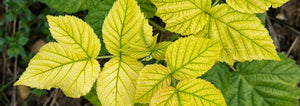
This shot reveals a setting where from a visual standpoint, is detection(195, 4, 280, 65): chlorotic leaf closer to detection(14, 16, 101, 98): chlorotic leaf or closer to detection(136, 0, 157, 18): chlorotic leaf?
detection(136, 0, 157, 18): chlorotic leaf

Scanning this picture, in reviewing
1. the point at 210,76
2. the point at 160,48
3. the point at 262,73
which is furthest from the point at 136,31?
the point at 262,73

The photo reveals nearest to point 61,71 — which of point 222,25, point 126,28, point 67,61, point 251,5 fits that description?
point 67,61

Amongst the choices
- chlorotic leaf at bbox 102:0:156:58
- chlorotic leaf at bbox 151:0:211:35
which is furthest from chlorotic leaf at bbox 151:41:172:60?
chlorotic leaf at bbox 151:0:211:35

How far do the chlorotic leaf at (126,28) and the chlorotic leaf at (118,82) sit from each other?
72mm

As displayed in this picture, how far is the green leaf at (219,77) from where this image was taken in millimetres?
1882

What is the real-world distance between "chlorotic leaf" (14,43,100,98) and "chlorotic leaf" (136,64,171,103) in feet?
0.83

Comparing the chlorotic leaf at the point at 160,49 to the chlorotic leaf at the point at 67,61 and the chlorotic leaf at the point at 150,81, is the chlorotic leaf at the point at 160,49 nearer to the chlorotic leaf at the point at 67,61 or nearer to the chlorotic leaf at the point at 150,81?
the chlorotic leaf at the point at 150,81

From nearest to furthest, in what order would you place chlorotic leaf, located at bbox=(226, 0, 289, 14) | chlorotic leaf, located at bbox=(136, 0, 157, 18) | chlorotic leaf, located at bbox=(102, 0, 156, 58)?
chlorotic leaf, located at bbox=(102, 0, 156, 58) < chlorotic leaf, located at bbox=(226, 0, 289, 14) < chlorotic leaf, located at bbox=(136, 0, 157, 18)

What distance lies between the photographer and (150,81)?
1.26 meters

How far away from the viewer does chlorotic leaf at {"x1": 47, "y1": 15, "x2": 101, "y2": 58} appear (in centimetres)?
125

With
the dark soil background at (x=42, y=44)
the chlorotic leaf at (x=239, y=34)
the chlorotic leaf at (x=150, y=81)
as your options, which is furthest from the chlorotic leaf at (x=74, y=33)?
the dark soil background at (x=42, y=44)

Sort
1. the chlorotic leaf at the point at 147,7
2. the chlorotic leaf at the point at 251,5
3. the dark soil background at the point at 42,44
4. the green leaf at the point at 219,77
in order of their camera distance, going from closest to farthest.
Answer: the chlorotic leaf at the point at 251,5, the chlorotic leaf at the point at 147,7, the green leaf at the point at 219,77, the dark soil background at the point at 42,44

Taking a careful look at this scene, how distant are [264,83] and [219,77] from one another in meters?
0.41

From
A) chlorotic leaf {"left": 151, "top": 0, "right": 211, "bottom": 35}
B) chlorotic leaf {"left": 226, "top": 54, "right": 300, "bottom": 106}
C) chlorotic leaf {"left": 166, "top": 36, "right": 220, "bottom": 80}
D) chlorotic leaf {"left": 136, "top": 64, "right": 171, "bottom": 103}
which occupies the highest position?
chlorotic leaf {"left": 151, "top": 0, "right": 211, "bottom": 35}
